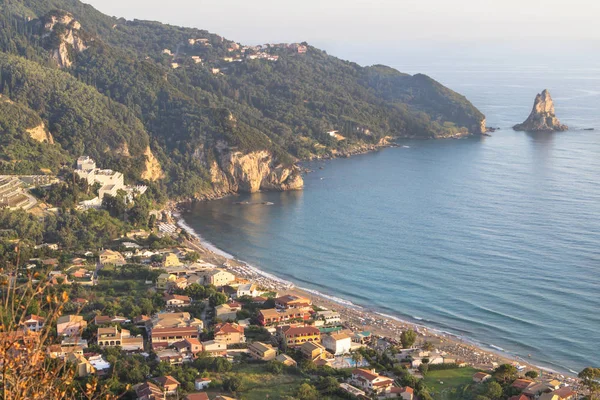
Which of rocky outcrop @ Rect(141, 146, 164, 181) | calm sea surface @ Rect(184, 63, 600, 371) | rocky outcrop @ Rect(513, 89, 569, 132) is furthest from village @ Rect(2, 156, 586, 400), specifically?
rocky outcrop @ Rect(513, 89, 569, 132)

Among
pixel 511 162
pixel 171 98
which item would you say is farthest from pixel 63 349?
pixel 511 162

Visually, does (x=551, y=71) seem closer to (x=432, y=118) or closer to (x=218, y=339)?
(x=432, y=118)

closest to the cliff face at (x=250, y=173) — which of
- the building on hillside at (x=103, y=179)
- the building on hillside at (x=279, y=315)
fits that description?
the building on hillside at (x=103, y=179)

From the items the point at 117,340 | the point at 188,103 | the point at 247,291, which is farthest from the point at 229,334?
the point at 188,103

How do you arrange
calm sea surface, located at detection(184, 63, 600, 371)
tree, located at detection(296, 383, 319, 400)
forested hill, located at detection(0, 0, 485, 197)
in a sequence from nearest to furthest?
tree, located at detection(296, 383, 319, 400)
calm sea surface, located at detection(184, 63, 600, 371)
forested hill, located at detection(0, 0, 485, 197)

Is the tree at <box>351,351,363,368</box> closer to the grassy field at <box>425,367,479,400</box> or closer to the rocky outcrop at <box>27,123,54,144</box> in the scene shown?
the grassy field at <box>425,367,479,400</box>

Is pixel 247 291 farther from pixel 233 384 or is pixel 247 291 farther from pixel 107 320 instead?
pixel 233 384

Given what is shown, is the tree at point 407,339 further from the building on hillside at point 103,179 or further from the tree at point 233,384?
the building on hillside at point 103,179
